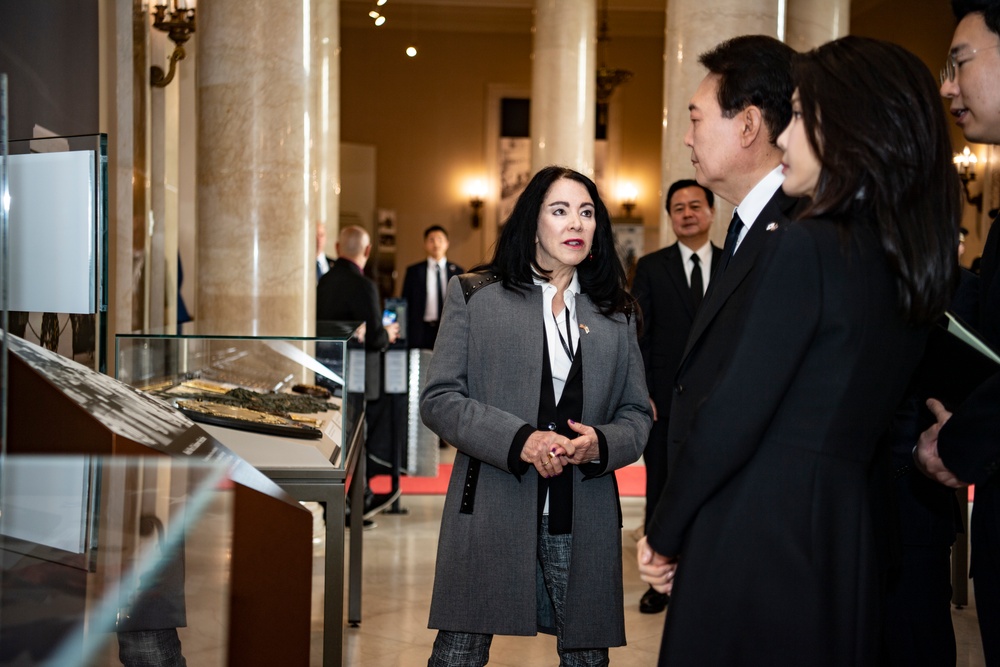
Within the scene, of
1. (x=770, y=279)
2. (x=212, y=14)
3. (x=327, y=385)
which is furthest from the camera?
(x=212, y=14)

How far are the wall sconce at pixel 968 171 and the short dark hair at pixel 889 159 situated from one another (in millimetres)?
10100

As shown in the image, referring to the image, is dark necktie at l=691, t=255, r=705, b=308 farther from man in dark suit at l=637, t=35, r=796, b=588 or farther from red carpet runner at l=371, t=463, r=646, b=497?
man in dark suit at l=637, t=35, r=796, b=588

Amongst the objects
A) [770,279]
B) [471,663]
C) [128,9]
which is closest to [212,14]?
[128,9]

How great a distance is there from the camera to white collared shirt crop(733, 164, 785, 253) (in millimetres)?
2148

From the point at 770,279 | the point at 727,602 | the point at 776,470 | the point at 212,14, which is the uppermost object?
the point at 212,14

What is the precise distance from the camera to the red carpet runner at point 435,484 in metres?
7.30

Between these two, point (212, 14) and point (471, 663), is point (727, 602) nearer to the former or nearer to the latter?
point (471, 663)

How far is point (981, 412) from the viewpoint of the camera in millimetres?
1959

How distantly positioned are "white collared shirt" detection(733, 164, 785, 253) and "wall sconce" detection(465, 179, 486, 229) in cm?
1486

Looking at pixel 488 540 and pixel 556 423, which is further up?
pixel 556 423

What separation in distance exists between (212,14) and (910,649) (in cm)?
459

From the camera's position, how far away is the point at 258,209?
5.40 m

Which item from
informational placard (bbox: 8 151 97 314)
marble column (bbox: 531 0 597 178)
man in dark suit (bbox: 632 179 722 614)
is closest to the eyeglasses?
informational placard (bbox: 8 151 97 314)

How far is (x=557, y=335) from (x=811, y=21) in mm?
6838
